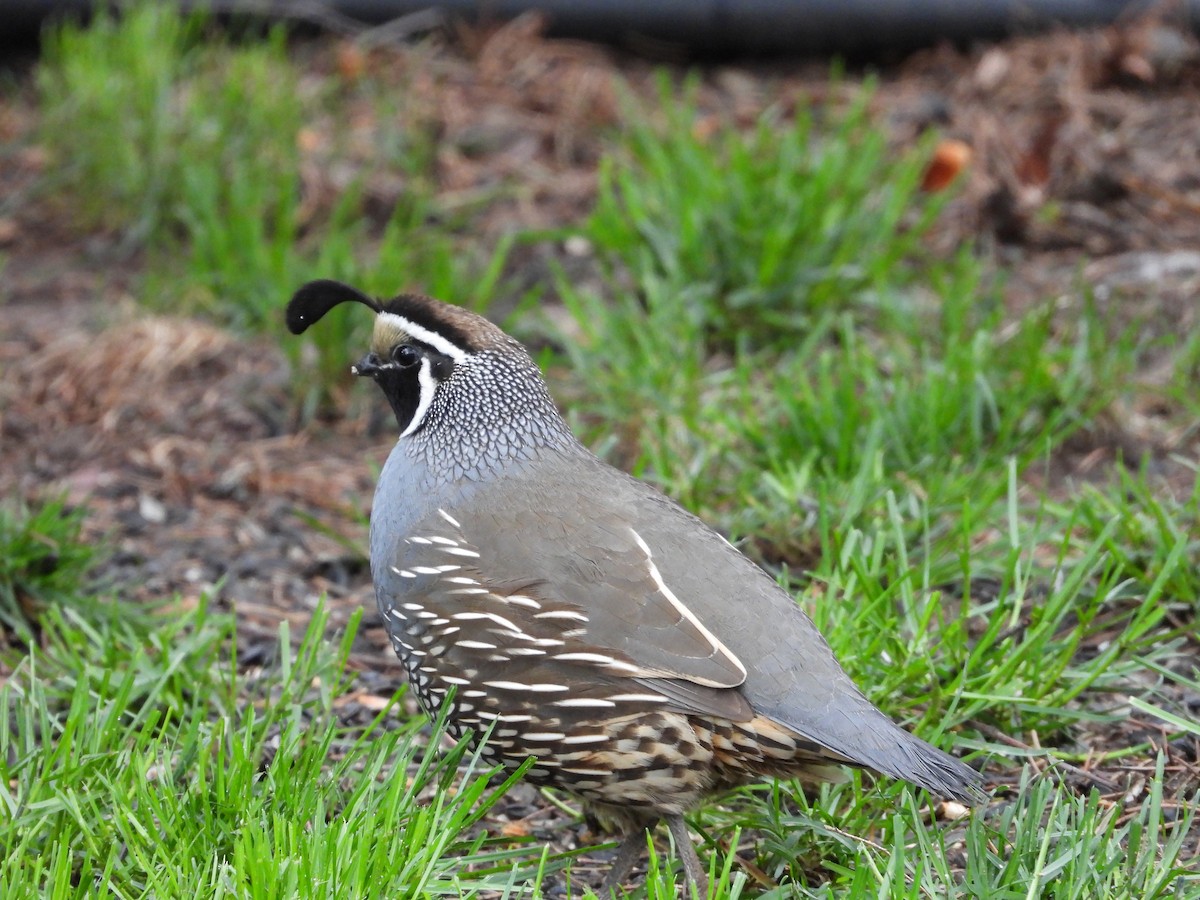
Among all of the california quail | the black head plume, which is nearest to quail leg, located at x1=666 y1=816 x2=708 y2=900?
the california quail

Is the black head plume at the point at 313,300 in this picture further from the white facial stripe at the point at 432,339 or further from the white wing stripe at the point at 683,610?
the white wing stripe at the point at 683,610

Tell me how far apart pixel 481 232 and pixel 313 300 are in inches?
102

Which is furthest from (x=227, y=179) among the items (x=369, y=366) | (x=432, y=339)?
(x=432, y=339)

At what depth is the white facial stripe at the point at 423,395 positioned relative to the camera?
12.5ft

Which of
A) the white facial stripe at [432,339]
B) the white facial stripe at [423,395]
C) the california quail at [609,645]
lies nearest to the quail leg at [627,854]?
the california quail at [609,645]

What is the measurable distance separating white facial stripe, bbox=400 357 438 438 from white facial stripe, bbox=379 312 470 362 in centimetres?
5

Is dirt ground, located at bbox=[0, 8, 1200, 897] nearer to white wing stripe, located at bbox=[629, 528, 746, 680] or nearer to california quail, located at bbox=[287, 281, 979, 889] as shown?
california quail, located at bbox=[287, 281, 979, 889]

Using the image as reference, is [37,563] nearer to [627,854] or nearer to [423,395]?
[423,395]

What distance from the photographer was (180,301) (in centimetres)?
598

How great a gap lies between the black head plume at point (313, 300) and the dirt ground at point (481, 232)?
76cm

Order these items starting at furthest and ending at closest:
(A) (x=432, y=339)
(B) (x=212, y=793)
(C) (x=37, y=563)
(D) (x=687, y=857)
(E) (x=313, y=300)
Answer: (C) (x=37, y=563)
(E) (x=313, y=300)
(A) (x=432, y=339)
(D) (x=687, y=857)
(B) (x=212, y=793)

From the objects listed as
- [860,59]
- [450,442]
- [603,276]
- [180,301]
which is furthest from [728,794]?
[860,59]

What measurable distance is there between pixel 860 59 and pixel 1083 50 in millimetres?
1227

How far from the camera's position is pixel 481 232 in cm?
649
